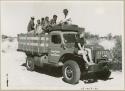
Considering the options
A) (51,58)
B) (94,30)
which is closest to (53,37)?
(51,58)

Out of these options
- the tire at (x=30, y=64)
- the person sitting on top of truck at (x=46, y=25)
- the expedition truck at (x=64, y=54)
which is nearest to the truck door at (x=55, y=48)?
the expedition truck at (x=64, y=54)

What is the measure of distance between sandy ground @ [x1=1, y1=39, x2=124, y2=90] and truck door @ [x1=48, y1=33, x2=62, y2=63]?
204 mm

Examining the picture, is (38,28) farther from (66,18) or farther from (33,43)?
(66,18)

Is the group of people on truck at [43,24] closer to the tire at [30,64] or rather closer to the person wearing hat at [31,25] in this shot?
the person wearing hat at [31,25]

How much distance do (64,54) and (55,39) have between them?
0.32 m

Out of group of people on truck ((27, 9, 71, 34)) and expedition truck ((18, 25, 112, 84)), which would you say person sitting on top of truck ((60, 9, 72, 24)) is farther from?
expedition truck ((18, 25, 112, 84))

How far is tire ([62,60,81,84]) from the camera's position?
4609mm

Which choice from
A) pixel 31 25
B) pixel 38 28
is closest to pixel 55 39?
pixel 38 28

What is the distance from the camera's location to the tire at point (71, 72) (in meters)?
4.61

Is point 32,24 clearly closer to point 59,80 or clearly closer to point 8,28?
point 8,28

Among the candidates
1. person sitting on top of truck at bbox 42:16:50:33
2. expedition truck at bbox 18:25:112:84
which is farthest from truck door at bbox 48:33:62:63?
person sitting on top of truck at bbox 42:16:50:33

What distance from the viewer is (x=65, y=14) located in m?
A: 5.00

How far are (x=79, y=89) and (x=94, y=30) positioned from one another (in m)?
1.03

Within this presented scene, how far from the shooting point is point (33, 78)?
5.00 metres
